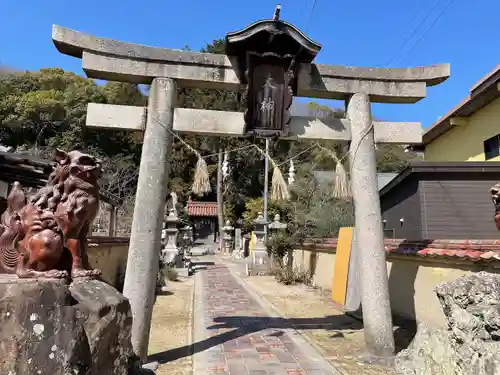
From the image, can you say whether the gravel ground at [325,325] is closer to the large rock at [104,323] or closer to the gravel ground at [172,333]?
the gravel ground at [172,333]

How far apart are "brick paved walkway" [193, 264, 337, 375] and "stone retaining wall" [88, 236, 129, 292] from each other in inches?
104

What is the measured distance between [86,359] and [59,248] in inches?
35.4

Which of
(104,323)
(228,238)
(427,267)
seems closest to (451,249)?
(427,267)

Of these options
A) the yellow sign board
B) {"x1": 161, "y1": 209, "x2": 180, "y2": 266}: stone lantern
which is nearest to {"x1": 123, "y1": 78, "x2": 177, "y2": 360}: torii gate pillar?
the yellow sign board

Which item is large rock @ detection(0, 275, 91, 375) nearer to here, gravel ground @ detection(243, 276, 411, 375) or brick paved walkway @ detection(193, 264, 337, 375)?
brick paved walkway @ detection(193, 264, 337, 375)

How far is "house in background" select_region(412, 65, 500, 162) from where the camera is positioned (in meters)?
10.6

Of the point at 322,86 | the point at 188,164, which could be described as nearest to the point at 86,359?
the point at 322,86

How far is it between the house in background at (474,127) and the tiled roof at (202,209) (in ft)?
82.0

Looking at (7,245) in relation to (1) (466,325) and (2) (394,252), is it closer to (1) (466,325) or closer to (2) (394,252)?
(1) (466,325)

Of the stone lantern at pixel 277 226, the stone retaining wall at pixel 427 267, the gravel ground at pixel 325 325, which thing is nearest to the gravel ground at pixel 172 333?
the gravel ground at pixel 325 325

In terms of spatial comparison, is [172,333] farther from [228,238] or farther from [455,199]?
[228,238]

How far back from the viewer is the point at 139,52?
5648 millimetres

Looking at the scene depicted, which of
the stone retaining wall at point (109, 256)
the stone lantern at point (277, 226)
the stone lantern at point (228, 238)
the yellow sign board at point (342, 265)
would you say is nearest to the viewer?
the stone retaining wall at point (109, 256)

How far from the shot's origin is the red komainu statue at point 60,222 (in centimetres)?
287
